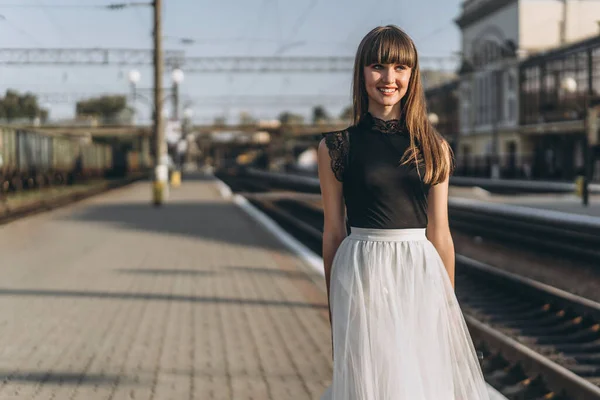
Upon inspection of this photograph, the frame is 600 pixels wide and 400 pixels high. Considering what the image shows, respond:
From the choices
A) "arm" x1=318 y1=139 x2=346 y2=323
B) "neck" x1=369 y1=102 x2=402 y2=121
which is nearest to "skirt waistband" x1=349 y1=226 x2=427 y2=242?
"arm" x1=318 y1=139 x2=346 y2=323

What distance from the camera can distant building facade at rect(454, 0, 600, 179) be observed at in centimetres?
5822

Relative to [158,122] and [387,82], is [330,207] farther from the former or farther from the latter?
[158,122]

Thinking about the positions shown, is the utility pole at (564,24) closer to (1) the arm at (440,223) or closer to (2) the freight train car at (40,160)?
(2) the freight train car at (40,160)

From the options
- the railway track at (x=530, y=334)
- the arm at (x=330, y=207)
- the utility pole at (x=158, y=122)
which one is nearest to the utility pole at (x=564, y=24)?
the utility pole at (x=158, y=122)

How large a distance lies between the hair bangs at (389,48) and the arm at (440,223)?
0.46 m

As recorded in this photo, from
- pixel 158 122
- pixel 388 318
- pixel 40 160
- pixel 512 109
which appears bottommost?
pixel 388 318

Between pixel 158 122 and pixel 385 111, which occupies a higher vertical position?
pixel 158 122

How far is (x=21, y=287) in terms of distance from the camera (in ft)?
34.4

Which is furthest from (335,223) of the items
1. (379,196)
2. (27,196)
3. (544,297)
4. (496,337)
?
(27,196)

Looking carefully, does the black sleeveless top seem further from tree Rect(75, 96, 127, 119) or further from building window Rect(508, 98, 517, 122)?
tree Rect(75, 96, 127, 119)

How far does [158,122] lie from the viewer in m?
27.6

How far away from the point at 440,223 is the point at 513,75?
6330 cm

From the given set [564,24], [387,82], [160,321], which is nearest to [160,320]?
[160,321]

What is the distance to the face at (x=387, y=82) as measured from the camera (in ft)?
10.2
